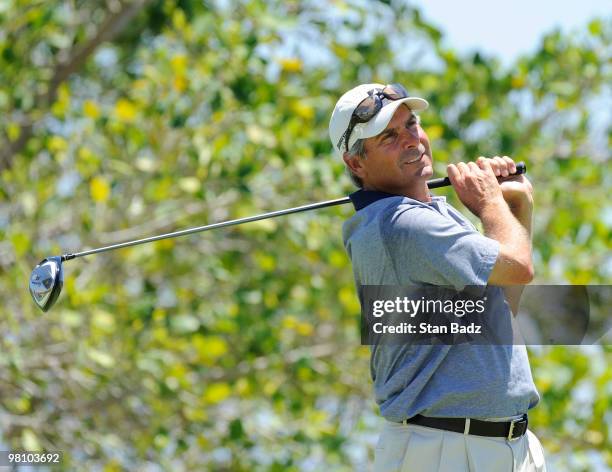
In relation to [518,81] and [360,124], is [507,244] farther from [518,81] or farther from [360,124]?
[518,81]

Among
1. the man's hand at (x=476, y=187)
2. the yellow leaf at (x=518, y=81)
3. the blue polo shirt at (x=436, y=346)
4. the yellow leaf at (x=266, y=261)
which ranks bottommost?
the blue polo shirt at (x=436, y=346)

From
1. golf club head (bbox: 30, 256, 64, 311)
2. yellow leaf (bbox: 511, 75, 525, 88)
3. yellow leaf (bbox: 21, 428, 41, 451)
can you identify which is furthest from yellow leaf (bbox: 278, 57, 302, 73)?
golf club head (bbox: 30, 256, 64, 311)

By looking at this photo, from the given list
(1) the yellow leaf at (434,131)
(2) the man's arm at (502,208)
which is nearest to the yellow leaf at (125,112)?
(1) the yellow leaf at (434,131)

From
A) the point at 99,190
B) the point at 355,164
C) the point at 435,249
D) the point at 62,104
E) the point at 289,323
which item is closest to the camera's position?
the point at 435,249

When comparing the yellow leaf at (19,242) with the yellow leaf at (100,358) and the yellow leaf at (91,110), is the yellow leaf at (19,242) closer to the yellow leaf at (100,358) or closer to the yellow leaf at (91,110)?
the yellow leaf at (100,358)

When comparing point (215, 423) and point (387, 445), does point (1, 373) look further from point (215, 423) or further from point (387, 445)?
point (387, 445)

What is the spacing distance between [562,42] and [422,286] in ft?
18.2

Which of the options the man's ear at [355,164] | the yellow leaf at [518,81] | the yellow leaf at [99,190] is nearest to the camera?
the man's ear at [355,164]

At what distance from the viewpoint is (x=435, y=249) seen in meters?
2.83

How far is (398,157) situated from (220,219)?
3816mm

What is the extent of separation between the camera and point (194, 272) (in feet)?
24.7

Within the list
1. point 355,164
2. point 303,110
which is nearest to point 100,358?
point 303,110

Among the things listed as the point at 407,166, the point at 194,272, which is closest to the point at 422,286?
the point at 407,166

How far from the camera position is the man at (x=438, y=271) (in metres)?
2.84
